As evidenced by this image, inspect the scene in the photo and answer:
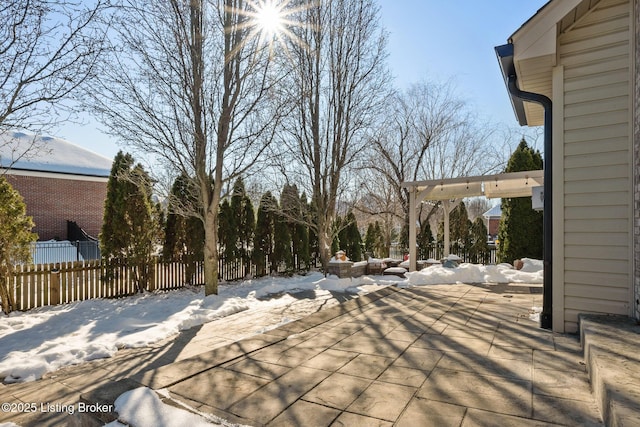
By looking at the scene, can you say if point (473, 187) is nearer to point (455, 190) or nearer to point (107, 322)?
point (455, 190)

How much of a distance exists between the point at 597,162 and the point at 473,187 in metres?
6.27

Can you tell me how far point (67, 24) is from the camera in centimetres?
468

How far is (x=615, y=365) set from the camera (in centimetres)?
217

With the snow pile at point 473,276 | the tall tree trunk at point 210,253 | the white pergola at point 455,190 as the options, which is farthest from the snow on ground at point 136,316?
the white pergola at point 455,190

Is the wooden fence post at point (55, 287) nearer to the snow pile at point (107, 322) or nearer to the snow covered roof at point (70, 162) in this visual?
the snow pile at point (107, 322)

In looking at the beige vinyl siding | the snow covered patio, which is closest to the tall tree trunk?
the snow covered patio

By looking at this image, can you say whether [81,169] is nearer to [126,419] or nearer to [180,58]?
[180,58]

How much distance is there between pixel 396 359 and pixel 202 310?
13.7 feet

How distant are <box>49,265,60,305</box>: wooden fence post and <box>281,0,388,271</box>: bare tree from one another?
6126 millimetres

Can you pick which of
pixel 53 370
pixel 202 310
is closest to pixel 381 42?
pixel 202 310

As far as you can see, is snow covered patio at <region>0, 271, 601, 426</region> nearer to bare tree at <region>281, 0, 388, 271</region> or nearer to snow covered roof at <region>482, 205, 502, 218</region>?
bare tree at <region>281, 0, 388, 271</region>

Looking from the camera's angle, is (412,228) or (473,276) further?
(412,228)

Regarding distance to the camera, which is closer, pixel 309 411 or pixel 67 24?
pixel 309 411

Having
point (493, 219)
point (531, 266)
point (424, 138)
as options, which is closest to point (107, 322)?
point (531, 266)
